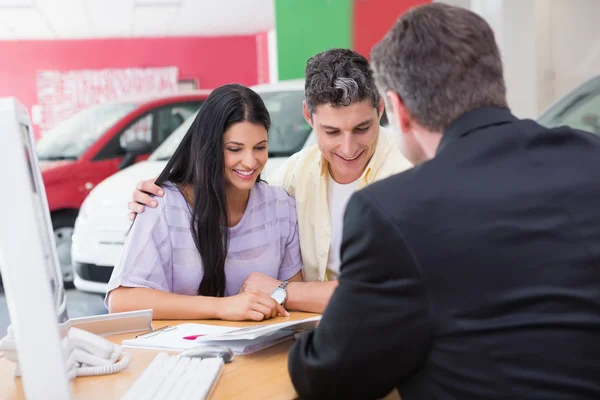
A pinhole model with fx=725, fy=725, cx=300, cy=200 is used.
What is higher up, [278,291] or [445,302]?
[445,302]

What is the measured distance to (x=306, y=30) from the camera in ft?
17.1

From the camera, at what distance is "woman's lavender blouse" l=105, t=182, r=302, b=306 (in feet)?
6.32

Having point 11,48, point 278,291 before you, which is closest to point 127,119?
point 278,291

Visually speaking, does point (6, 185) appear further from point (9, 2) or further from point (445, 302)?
point (9, 2)

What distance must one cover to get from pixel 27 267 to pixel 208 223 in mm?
971

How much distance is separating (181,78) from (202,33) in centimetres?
88

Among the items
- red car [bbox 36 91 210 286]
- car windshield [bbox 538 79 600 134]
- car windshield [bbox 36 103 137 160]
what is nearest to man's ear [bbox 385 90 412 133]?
car windshield [bbox 538 79 600 134]

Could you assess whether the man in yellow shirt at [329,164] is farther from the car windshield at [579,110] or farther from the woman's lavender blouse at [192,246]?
the car windshield at [579,110]

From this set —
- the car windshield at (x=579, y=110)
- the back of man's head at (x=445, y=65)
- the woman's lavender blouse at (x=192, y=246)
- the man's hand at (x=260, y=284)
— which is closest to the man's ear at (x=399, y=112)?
the back of man's head at (x=445, y=65)

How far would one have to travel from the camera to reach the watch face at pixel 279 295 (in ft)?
6.15

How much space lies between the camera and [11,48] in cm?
1200

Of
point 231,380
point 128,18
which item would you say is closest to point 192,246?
point 231,380

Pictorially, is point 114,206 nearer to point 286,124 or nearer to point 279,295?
point 286,124

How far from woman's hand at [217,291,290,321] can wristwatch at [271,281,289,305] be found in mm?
70
